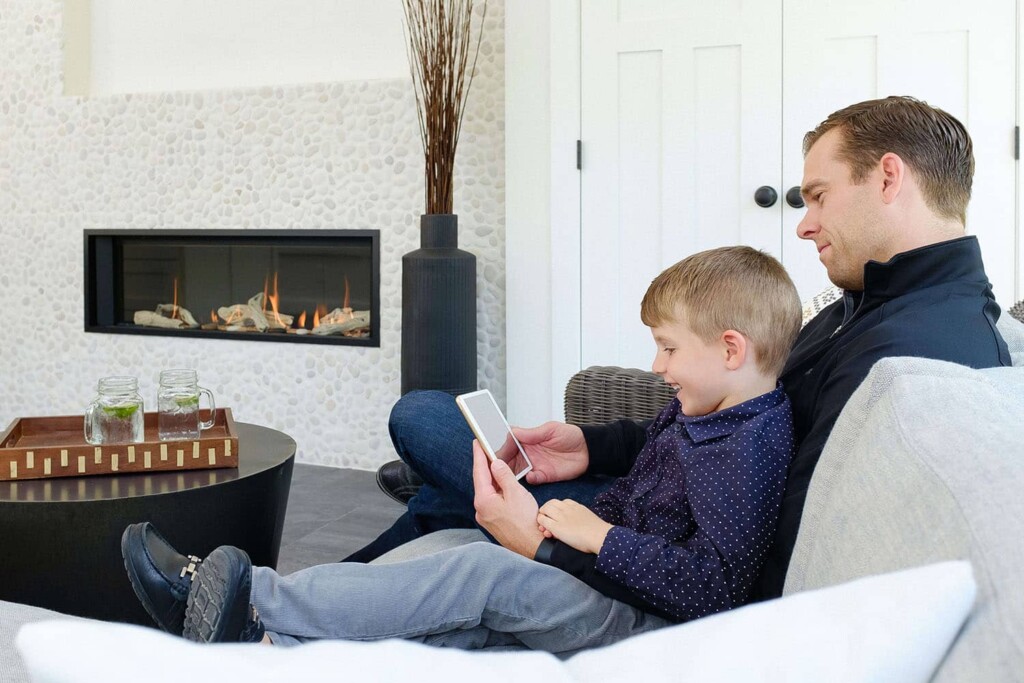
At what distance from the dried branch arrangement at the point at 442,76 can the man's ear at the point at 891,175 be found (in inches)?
89.3

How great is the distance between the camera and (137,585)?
1296 mm

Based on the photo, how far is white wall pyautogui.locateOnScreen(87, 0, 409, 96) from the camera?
4250mm

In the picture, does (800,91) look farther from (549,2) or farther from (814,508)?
(814,508)

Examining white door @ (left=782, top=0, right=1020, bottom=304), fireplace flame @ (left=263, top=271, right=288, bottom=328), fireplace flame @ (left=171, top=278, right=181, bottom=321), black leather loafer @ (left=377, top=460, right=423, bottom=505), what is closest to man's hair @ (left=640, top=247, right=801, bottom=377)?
black leather loafer @ (left=377, top=460, right=423, bottom=505)

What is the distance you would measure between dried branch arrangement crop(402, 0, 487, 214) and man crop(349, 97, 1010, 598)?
1941 mm

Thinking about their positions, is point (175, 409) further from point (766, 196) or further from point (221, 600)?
point (766, 196)

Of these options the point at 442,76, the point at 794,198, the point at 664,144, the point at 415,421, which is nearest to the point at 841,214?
the point at 415,421

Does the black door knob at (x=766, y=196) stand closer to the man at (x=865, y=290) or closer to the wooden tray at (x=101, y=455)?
the man at (x=865, y=290)

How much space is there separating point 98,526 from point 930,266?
1546 mm

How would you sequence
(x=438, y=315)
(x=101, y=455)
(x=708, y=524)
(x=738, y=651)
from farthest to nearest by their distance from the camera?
(x=438, y=315) < (x=101, y=455) < (x=708, y=524) < (x=738, y=651)

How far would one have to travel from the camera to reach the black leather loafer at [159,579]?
129cm

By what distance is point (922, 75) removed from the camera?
2984 millimetres

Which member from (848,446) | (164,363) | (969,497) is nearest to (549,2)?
(164,363)

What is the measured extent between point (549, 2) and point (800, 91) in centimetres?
93
